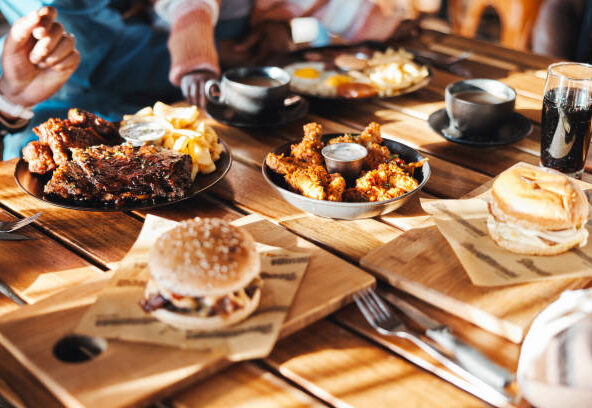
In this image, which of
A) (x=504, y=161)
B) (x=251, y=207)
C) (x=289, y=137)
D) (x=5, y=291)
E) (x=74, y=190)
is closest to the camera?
(x=5, y=291)

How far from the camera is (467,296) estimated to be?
107 centimetres

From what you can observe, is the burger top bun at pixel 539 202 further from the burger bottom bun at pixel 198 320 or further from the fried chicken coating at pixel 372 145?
the burger bottom bun at pixel 198 320

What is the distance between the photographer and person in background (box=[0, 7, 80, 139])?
63.9 inches

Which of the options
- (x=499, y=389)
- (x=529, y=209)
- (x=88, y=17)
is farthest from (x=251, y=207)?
(x=88, y=17)

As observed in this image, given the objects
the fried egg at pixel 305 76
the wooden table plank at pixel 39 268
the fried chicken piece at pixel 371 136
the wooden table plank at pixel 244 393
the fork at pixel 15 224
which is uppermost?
the fried egg at pixel 305 76

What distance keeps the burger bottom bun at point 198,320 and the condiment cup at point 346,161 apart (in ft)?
1.63

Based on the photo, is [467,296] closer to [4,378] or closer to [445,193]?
[445,193]

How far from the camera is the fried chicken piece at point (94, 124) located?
155 centimetres

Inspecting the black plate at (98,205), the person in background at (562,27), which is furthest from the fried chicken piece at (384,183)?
the person in background at (562,27)

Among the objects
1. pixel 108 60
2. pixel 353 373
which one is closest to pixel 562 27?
pixel 108 60

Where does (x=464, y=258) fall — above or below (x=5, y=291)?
above

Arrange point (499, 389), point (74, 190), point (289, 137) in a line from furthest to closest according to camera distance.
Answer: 1. point (289, 137)
2. point (74, 190)
3. point (499, 389)

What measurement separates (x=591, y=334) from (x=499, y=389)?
0.53 ft

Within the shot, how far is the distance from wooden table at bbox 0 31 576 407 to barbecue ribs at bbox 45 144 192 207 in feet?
0.19
